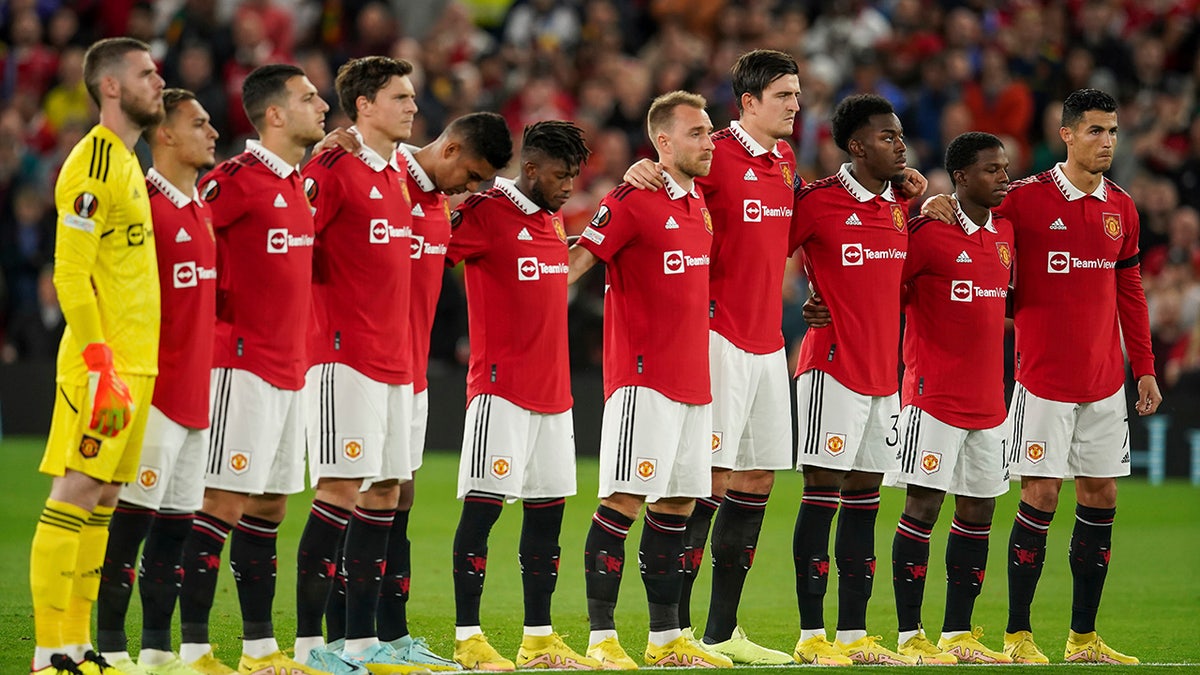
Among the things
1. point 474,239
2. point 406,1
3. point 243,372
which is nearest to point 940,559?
point 474,239

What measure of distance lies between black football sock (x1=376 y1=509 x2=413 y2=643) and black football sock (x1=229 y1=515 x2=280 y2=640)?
0.83 m

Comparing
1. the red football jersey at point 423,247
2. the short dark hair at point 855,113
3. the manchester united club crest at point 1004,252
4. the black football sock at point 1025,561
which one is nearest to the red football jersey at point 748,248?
the short dark hair at point 855,113

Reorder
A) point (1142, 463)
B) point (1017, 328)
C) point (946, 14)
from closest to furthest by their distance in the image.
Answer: point (1017, 328) < point (1142, 463) < point (946, 14)

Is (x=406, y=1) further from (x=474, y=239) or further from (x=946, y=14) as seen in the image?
(x=474, y=239)

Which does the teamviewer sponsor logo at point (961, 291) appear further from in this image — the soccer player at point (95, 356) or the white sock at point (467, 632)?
the soccer player at point (95, 356)

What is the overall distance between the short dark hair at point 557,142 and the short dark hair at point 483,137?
0.62 ft

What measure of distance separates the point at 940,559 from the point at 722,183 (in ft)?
16.1

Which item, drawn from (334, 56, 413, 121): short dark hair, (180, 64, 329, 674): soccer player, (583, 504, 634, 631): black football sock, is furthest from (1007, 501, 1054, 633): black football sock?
(334, 56, 413, 121): short dark hair

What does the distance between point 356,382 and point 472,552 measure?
3.31 feet

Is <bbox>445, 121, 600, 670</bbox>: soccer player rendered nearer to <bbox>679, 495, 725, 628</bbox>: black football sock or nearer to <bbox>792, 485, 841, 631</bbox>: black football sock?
<bbox>679, 495, 725, 628</bbox>: black football sock

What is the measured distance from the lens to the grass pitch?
30.7 ft

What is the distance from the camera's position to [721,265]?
28.6 feet

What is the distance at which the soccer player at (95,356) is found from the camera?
673 centimetres

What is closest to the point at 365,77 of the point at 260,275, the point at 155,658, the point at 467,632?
the point at 260,275
